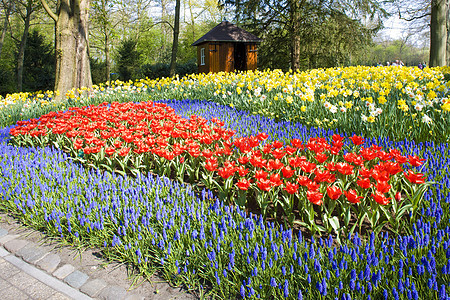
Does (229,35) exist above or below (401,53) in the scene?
below

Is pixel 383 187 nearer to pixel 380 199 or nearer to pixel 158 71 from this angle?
pixel 380 199

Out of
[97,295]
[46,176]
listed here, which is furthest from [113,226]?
[46,176]

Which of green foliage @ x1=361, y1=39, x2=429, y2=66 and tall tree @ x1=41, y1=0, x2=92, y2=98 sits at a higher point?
green foliage @ x1=361, y1=39, x2=429, y2=66

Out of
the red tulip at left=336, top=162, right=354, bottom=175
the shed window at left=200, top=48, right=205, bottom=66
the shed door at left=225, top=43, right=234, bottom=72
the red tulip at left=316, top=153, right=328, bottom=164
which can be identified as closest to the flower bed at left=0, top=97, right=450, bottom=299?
the red tulip at left=336, top=162, right=354, bottom=175

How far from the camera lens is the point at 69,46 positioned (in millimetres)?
10172

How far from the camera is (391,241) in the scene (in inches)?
91.1

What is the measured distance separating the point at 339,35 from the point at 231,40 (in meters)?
6.38

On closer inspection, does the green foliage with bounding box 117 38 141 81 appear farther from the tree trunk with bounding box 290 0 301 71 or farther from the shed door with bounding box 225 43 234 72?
the tree trunk with bounding box 290 0 301 71

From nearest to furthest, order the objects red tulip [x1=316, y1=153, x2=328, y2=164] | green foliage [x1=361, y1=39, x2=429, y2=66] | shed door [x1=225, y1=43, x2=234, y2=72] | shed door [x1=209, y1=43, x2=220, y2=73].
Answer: red tulip [x1=316, y1=153, x2=328, y2=164] < shed door [x1=209, y1=43, x2=220, y2=73] < shed door [x1=225, y1=43, x2=234, y2=72] < green foliage [x1=361, y1=39, x2=429, y2=66]

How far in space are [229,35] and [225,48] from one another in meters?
0.85

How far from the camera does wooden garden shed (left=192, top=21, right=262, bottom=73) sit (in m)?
21.0

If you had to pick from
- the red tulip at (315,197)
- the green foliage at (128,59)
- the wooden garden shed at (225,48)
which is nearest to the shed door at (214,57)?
the wooden garden shed at (225,48)

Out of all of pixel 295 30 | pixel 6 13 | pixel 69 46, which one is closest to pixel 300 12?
pixel 295 30

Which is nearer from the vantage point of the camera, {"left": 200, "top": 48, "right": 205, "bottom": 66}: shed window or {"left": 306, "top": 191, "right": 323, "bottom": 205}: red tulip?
{"left": 306, "top": 191, "right": 323, "bottom": 205}: red tulip
